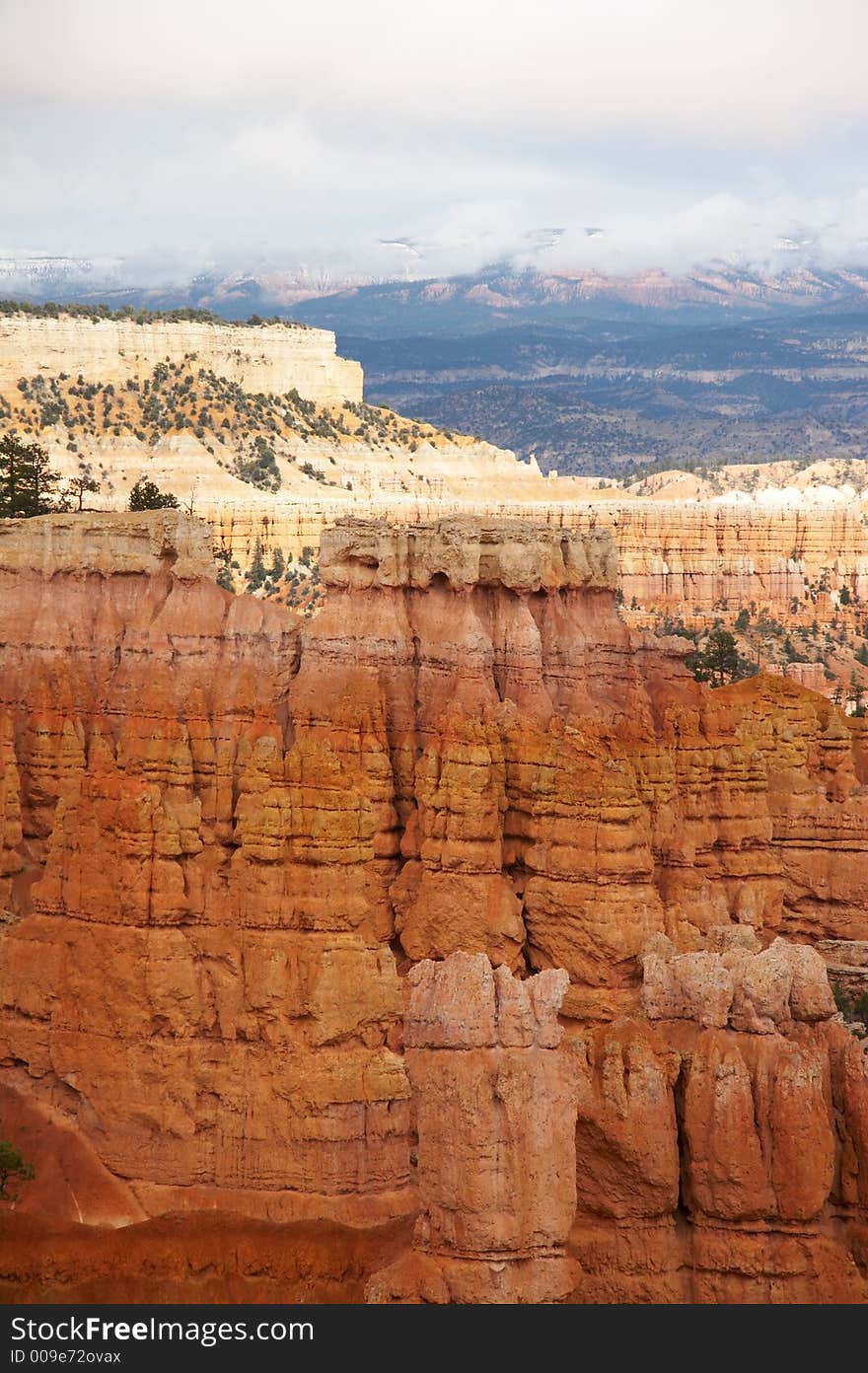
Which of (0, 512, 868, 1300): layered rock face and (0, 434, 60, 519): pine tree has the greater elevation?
(0, 434, 60, 519): pine tree

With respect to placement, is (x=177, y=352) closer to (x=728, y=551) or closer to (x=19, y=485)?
(x=728, y=551)

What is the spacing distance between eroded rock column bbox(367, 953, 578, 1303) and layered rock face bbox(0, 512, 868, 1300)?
39 centimetres

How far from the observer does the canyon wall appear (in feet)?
495

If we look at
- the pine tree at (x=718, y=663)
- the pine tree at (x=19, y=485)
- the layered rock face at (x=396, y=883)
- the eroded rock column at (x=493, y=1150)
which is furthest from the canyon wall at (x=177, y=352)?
the eroded rock column at (x=493, y=1150)

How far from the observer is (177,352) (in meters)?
158

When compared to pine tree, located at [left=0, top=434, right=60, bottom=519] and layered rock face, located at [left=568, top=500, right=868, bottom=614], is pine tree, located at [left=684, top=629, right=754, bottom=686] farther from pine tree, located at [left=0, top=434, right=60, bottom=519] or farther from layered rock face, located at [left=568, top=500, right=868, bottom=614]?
layered rock face, located at [left=568, top=500, right=868, bottom=614]

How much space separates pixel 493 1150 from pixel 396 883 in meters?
7.53

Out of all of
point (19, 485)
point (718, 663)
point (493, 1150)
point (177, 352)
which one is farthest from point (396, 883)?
point (177, 352)

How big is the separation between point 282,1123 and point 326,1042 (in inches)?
49.3

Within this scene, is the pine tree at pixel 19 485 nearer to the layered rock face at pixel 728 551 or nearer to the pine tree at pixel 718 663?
the pine tree at pixel 718 663

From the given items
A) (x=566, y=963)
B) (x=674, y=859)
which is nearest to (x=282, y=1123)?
(x=566, y=963)

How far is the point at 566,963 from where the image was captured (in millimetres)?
36688

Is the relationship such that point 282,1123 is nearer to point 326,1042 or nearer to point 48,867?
point 326,1042

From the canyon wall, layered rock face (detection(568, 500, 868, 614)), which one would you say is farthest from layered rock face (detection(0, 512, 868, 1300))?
the canyon wall
